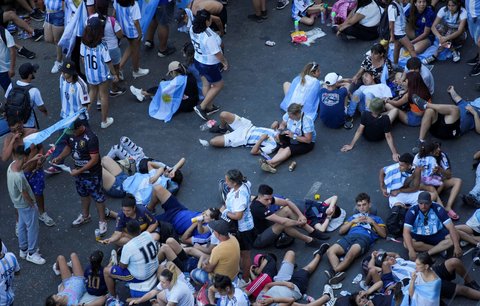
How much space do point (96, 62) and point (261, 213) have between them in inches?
142

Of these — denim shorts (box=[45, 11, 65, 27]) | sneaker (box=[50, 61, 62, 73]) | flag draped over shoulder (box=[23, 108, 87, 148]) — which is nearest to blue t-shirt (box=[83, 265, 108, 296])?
flag draped over shoulder (box=[23, 108, 87, 148])

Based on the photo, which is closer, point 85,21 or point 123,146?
point 123,146

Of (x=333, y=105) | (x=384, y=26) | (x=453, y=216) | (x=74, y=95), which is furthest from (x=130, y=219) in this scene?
(x=384, y=26)

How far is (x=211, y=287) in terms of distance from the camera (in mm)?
10062

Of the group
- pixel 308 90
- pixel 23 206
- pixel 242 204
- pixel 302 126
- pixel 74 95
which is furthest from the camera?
pixel 308 90

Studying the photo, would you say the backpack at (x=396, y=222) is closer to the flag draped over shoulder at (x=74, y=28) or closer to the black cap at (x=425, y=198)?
the black cap at (x=425, y=198)

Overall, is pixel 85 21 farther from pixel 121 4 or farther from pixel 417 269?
pixel 417 269

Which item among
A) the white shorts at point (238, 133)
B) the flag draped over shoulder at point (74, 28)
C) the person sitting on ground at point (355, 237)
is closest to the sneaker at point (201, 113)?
the white shorts at point (238, 133)

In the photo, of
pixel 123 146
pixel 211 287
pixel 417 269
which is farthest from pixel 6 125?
pixel 417 269

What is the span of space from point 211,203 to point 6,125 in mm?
3080

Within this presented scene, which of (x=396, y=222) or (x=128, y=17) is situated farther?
(x=128, y=17)

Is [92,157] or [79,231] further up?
[92,157]

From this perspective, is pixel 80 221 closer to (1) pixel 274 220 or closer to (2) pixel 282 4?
(1) pixel 274 220

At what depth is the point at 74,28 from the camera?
14.0m
